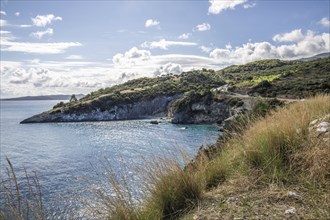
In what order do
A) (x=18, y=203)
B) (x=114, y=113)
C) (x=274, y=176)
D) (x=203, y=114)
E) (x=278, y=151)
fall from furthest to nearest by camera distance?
(x=114, y=113)
(x=203, y=114)
(x=278, y=151)
(x=274, y=176)
(x=18, y=203)

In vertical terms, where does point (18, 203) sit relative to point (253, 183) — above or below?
above

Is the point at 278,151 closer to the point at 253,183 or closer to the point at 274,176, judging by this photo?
the point at 274,176

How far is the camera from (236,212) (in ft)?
12.5

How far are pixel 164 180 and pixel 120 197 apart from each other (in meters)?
0.70

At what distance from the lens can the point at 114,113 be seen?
110 meters

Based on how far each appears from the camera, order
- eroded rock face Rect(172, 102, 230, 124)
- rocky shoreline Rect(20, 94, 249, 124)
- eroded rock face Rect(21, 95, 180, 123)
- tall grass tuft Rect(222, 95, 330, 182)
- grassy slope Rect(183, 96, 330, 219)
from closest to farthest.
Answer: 1. grassy slope Rect(183, 96, 330, 219)
2. tall grass tuft Rect(222, 95, 330, 182)
3. eroded rock face Rect(172, 102, 230, 124)
4. rocky shoreline Rect(20, 94, 249, 124)
5. eroded rock face Rect(21, 95, 180, 123)

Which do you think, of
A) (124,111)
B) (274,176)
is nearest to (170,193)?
(274,176)

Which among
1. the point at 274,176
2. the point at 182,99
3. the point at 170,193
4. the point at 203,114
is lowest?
the point at 203,114

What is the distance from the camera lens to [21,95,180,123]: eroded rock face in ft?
352

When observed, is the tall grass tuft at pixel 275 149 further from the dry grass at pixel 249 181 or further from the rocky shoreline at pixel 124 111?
the rocky shoreline at pixel 124 111

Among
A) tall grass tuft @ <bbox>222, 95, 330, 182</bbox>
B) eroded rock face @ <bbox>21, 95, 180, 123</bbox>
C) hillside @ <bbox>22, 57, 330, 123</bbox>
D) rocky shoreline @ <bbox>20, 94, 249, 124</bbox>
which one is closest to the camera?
tall grass tuft @ <bbox>222, 95, 330, 182</bbox>

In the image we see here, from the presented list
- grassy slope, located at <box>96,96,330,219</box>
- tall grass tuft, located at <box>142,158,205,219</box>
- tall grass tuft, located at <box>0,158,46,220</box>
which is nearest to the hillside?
grassy slope, located at <box>96,96,330,219</box>

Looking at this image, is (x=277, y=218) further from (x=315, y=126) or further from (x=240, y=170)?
(x=315, y=126)

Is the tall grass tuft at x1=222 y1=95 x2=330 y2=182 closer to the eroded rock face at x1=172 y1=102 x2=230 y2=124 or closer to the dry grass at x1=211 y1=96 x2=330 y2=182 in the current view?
the dry grass at x1=211 y1=96 x2=330 y2=182
